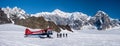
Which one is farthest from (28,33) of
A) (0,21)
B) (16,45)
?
(0,21)

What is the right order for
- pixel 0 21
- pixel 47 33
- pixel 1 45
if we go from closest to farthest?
pixel 1 45 → pixel 47 33 → pixel 0 21

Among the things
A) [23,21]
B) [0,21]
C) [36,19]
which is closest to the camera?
[0,21]

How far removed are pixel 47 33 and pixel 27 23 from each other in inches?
2524

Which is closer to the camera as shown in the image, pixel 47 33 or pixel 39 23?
pixel 47 33

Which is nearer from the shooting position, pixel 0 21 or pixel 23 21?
pixel 0 21

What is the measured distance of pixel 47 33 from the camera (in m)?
50.6

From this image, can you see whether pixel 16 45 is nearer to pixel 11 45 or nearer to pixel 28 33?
pixel 11 45

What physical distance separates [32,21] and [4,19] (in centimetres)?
1370

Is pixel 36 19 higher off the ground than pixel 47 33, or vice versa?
pixel 36 19

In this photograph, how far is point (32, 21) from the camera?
120312 millimetres

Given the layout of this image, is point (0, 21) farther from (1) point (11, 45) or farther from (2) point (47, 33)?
(1) point (11, 45)

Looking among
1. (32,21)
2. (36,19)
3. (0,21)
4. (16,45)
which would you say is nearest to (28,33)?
(16,45)

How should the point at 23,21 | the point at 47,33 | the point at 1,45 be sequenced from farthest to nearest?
1. the point at 23,21
2. the point at 47,33
3. the point at 1,45

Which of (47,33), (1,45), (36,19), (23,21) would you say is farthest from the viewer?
(36,19)
